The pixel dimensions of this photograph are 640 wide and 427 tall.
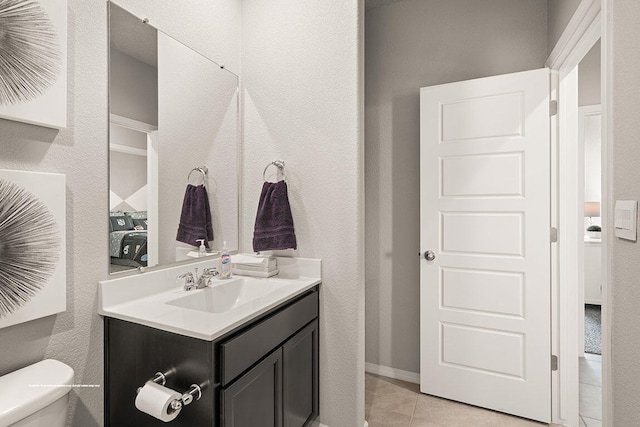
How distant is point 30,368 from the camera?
3.32ft

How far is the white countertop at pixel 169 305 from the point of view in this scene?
111 cm

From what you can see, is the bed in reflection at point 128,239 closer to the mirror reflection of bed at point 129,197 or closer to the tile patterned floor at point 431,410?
the mirror reflection of bed at point 129,197

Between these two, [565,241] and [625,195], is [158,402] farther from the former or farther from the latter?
[565,241]

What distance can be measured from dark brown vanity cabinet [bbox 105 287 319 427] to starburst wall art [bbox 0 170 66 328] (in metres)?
0.28

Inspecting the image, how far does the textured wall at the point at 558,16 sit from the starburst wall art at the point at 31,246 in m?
2.30

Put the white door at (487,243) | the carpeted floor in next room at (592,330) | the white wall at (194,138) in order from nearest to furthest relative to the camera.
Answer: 1. the white wall at (194,138)
2. the white door at (487,243)
3. the carpeted floor in next room at (592,330)

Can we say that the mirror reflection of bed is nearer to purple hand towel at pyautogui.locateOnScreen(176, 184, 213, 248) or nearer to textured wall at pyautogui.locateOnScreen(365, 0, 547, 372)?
purple hand towel at pyautogui.locateOnScreen(176, 184, 213, 248)

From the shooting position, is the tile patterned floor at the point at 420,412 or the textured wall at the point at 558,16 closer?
the textured wall at the point at 558,16

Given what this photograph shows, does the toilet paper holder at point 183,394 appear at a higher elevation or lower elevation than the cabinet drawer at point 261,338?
lower

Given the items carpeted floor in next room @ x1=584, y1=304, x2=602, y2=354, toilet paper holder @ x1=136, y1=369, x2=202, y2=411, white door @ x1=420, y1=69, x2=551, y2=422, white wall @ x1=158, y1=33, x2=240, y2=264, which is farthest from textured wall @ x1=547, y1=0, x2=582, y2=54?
carpeted floor in next room @ x1=584, y1=304, x2=602, y2=354

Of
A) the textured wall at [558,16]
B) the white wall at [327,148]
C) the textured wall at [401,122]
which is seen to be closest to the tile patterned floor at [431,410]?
the textured wall at [401,122]

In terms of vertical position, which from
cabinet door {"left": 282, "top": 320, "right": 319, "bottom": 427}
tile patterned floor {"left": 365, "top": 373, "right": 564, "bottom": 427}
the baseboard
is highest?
cabinet door {"left": 282, "top": 320, "right": 319, "bottom": 427}

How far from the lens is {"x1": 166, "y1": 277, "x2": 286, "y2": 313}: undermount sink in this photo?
1525 millimetres

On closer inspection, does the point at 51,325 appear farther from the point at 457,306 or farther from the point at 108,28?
the point at 457,306
